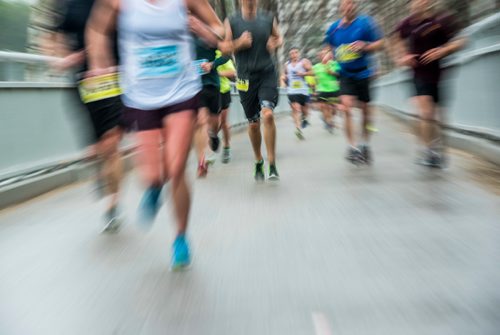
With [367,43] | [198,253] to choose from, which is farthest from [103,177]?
[367,43]

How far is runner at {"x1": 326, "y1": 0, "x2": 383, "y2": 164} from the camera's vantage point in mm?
8164

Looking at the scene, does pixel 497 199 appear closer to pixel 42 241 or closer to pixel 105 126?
pixel 105 126

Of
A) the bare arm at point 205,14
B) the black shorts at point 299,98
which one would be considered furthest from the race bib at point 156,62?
the black shorts at point 299,98

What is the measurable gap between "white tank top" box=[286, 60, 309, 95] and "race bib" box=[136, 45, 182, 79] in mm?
11455

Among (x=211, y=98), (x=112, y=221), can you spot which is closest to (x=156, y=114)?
(x=112, y=221)

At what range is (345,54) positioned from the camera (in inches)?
327

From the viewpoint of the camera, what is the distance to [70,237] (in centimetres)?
512

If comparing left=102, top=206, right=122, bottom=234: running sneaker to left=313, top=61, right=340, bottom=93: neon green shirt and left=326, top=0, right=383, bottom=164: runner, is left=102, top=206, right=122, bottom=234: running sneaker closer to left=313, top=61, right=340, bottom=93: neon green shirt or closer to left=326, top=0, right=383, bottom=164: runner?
left=326, top=0, right=383, bottom=164: runner

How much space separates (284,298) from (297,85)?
12.4 metres

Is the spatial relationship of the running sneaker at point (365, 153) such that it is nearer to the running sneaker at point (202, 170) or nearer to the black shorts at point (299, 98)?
the running sneaker at point (202, 170)

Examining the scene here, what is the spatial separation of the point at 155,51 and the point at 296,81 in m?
11.5

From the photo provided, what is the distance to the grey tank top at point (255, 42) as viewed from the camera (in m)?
7.03

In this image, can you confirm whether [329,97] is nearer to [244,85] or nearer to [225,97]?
[225,97]

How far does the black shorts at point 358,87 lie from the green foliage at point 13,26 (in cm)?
417
